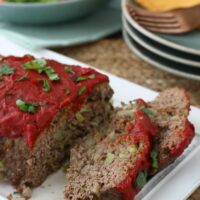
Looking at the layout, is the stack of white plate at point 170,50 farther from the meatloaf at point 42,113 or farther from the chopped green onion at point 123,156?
the chopped green onion at point 123,156

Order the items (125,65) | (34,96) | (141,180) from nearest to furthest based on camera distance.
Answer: (141,180), (34,96), (125,65)

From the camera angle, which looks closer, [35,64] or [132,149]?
[132,149]

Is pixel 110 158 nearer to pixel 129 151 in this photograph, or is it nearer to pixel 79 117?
pixel 129 151

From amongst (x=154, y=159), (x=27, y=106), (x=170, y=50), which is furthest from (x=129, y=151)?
(x=170, y=50)

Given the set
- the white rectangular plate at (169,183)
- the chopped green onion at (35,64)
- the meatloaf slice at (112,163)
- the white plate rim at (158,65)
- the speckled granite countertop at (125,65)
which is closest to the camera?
the meatloaf slice at (112,163)

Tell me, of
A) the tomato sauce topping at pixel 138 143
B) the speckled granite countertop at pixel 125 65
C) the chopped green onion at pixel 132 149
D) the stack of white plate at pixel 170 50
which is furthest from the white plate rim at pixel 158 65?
the chopped green onion at pixel 132 149

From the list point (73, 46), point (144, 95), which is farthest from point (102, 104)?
point (73, 46)
